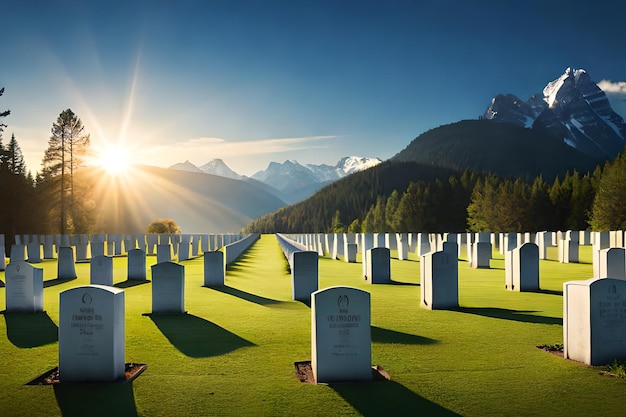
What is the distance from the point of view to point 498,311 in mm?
13555

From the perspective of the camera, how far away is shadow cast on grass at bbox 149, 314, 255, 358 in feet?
31.8

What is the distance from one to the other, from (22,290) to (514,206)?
80.3m

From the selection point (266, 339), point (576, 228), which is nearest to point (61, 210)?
point (266, 339)

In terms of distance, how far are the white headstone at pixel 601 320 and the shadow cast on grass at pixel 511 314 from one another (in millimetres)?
3503

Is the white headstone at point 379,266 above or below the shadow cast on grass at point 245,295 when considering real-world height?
above

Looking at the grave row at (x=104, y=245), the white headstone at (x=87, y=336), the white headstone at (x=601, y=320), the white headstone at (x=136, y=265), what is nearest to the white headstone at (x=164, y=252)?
the white headstone at (x=136, y=265)

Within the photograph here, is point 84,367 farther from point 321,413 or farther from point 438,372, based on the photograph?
point 438,372

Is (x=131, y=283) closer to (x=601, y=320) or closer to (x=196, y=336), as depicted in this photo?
(x=196, y=336)

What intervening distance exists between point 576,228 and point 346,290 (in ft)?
→ 277

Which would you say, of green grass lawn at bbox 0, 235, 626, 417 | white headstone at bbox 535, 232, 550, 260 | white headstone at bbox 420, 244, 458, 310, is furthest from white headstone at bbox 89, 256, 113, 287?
white headstone at bbox 535, 232, 550, 260

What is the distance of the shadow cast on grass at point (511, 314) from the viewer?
12.3m

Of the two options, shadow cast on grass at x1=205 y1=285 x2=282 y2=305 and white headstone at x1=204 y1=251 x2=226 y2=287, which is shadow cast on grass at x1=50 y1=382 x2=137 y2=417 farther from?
white headstone at x1=204 y1=251 x2=226 y2=287

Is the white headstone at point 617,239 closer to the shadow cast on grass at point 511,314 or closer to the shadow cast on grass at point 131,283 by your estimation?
the shadow cast on grass at point 511,314

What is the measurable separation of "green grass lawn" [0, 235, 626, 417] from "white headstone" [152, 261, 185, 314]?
1.58 feet
